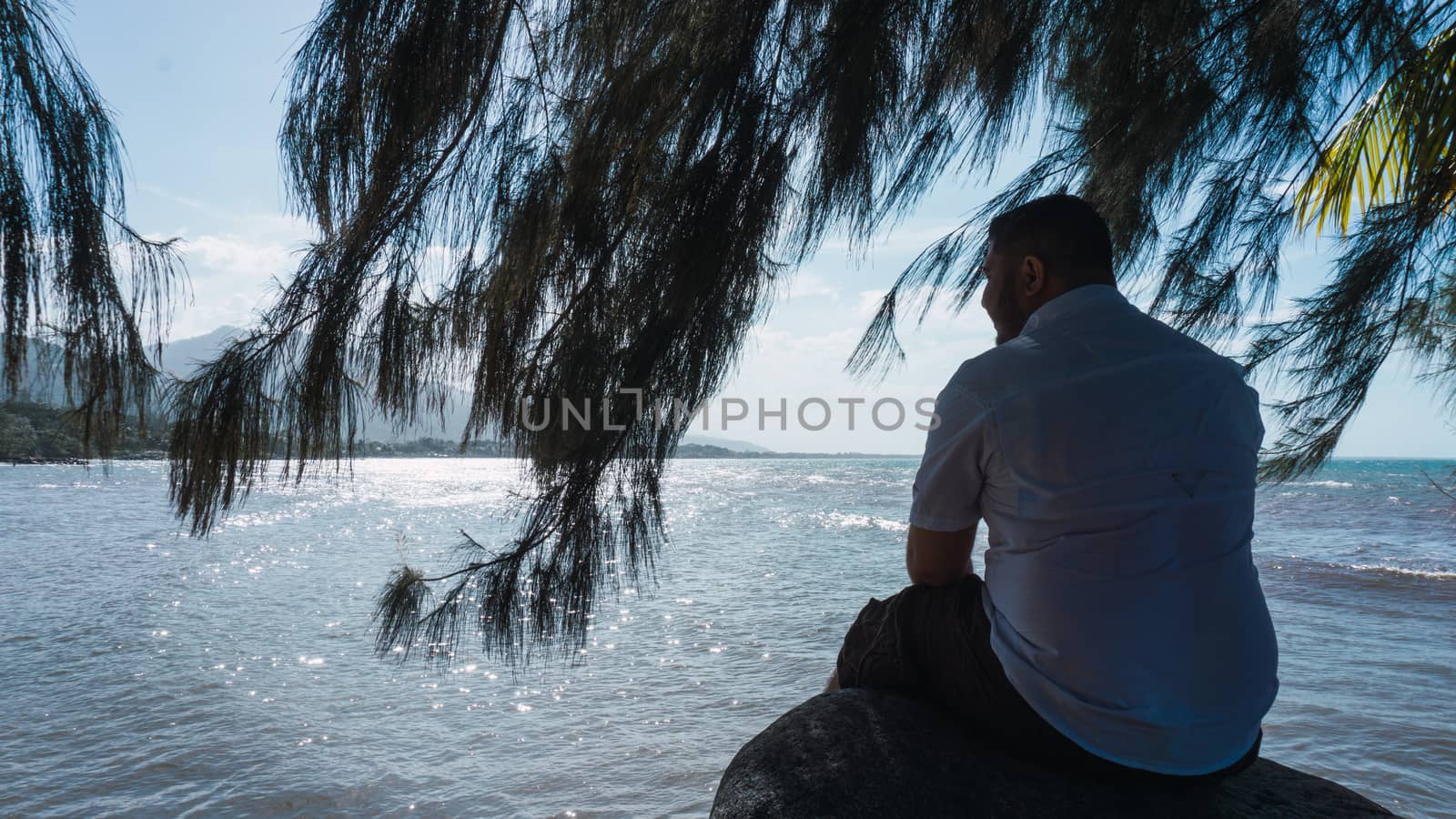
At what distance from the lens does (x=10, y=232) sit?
3.89ft

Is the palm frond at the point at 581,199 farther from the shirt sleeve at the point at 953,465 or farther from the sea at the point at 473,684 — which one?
the shirt sleeve at the point at 953,465

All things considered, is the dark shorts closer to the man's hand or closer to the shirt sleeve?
the man's hand

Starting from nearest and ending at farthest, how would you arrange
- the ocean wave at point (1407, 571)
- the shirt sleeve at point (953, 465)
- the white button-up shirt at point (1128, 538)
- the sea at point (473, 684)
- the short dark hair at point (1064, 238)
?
the white button-up shirt at point (1128, 538) → the shirt sleeve at point (953, 465) → the short dark hair at point (1064, 238) → the sea at point (473, 684) → the ocean wave at point (1407, 571)

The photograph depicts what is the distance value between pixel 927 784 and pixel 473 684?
12.3 ft

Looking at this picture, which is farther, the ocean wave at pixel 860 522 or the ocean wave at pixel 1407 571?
the ocean wave at pixel 860 522

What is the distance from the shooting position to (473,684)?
4.43 metres

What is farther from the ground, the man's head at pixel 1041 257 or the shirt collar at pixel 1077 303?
the man's head at pixel 1041 257

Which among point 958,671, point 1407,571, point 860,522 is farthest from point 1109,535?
point 860,522

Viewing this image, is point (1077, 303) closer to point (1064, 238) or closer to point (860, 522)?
point (1064, 238)

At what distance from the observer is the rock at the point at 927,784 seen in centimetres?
115

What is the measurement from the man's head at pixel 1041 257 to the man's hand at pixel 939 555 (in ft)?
1.17

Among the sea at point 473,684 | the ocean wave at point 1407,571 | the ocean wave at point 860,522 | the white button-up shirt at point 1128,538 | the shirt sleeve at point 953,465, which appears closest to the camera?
the white button-up shirt at point 1128,538

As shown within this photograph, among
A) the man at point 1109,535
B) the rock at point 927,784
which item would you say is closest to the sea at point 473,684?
the rock at point 927,784

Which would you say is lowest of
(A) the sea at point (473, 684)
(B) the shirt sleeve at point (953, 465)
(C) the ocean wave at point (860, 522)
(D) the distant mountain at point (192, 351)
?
(A) the sea at point (473, 684)
